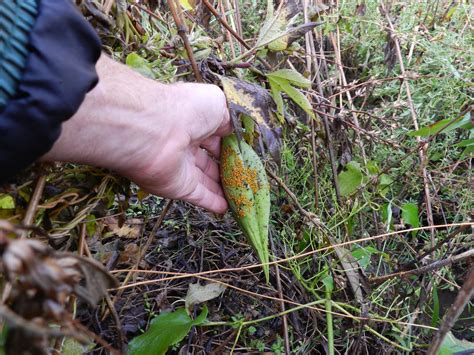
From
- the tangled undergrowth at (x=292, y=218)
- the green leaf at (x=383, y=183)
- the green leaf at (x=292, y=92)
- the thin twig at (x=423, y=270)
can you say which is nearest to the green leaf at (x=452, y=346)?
the tangled undergrowth at (x=292, y=218)

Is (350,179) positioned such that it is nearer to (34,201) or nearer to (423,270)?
(423,270)

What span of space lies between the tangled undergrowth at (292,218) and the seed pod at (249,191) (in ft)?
0.11

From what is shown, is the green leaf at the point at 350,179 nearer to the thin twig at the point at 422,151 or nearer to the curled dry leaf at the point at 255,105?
the thin twig at the point at 422,151

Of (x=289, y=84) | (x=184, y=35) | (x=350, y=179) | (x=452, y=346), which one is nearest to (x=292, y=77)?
(x=289, y=84)

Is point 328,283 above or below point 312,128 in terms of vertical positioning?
below

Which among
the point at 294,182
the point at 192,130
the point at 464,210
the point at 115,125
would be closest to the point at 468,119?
the point at 464,210

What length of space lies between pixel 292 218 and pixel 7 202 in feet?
2.22

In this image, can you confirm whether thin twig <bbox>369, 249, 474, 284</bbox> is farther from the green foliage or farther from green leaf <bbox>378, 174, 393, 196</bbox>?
the green foliage

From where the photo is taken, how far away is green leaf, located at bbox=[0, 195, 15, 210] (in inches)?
24.7

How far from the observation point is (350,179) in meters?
1.14

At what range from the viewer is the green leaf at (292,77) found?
0.85m

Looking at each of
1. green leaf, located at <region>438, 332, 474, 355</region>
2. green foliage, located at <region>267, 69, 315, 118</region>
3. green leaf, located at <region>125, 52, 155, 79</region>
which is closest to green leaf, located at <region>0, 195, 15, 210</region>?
green leaf, located at <region>125, 52, 155, 79</region>

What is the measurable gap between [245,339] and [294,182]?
0.43m

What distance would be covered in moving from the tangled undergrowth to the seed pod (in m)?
0.03
